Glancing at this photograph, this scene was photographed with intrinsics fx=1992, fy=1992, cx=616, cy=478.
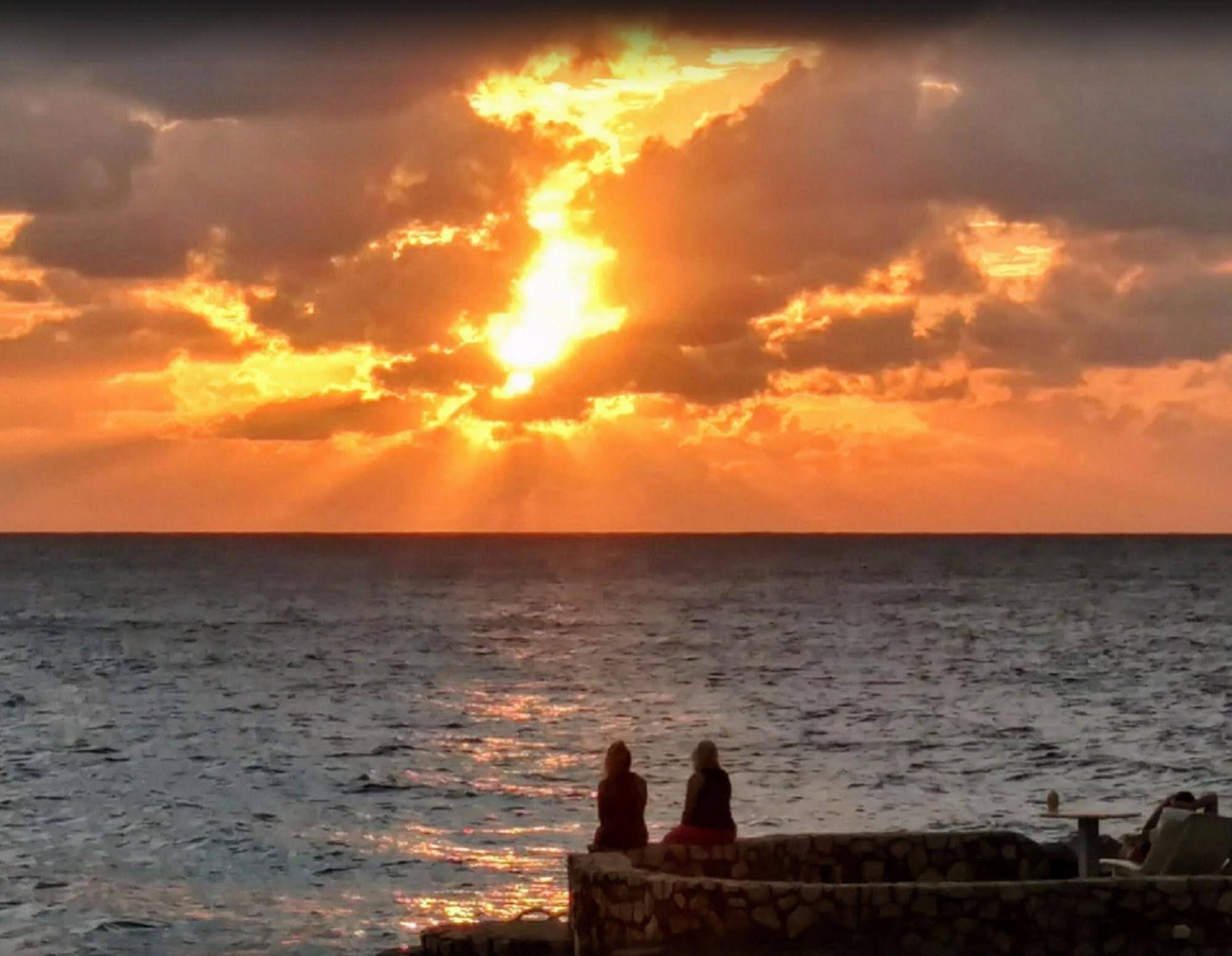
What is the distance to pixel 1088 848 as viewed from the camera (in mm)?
15023

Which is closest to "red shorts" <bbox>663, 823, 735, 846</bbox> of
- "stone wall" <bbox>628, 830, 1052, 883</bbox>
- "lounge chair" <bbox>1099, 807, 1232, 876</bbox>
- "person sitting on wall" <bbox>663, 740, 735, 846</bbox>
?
"person sitting on wall" <bbox>663, 740, 735, 846</bbox>

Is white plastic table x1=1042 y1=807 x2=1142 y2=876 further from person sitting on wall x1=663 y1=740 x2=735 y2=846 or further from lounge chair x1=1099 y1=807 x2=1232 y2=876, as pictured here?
person sitting on wall x1=663 y1=740 x2=735 y2=846

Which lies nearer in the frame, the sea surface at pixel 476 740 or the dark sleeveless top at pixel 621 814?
the dark sleeveless top at pixel 621 814

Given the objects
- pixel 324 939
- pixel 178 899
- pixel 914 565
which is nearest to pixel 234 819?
pixel 178 899

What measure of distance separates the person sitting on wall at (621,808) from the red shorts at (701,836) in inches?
11.8

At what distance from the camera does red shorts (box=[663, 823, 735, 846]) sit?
50.5ft

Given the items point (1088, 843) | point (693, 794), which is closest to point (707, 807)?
point (693, 794)

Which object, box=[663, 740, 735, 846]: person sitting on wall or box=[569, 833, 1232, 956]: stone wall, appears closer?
box=[569, 833, 1232, 956]: stone wall

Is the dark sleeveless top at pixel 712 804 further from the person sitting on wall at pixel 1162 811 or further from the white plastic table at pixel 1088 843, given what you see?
the person sitting on wall at pixel 1162 811

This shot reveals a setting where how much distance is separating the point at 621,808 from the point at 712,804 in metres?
0.74

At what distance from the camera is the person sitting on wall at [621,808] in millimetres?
15625

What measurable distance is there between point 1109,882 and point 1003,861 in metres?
2.21

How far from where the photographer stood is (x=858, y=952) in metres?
13.5

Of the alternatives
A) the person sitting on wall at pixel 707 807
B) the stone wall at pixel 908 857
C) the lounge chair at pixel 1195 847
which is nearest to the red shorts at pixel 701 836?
the person sitting on wall at pixel 707 807
